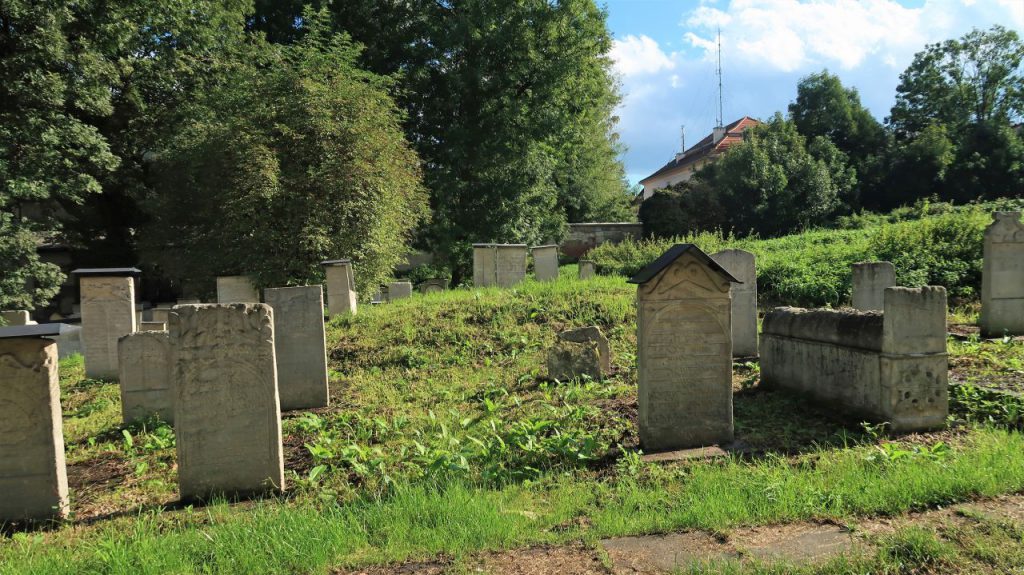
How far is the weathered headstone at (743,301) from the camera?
8531 millimetres

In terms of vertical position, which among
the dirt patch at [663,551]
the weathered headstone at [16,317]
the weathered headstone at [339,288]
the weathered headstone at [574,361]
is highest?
the weathered headstone at [339,288]

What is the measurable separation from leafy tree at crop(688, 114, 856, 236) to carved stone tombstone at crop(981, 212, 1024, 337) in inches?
762

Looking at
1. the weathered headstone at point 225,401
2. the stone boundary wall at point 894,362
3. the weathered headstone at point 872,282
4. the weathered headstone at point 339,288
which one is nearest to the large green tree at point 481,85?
the weathered headstone at point 339,288

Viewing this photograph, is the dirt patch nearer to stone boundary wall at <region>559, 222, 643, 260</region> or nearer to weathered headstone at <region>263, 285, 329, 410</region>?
weathered headstone at <region>263, 285, 329, 410</region>

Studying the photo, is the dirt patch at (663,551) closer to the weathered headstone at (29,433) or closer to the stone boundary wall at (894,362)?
the stone boundary wall at (894,362)

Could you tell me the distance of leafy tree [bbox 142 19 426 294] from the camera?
14.0 m

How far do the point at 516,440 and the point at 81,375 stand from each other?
339 inches

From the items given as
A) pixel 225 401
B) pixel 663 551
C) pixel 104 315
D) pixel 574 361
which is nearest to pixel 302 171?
pixel 104 315

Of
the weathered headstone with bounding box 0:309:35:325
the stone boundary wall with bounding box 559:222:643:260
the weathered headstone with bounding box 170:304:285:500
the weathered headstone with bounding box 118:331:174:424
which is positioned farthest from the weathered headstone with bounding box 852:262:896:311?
the stone boundary wall with bounding box 559:222:643:260

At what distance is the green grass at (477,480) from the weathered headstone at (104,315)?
8.41 ft

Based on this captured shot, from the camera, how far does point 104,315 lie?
31.6 ft

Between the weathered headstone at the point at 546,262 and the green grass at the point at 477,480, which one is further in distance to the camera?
the weathered headstone at the point at 546,262

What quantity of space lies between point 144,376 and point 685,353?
5648 millimetres

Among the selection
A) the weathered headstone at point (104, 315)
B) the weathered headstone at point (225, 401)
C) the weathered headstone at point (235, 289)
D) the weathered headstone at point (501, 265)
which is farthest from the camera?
the weathered headstone at point (501, 265)
